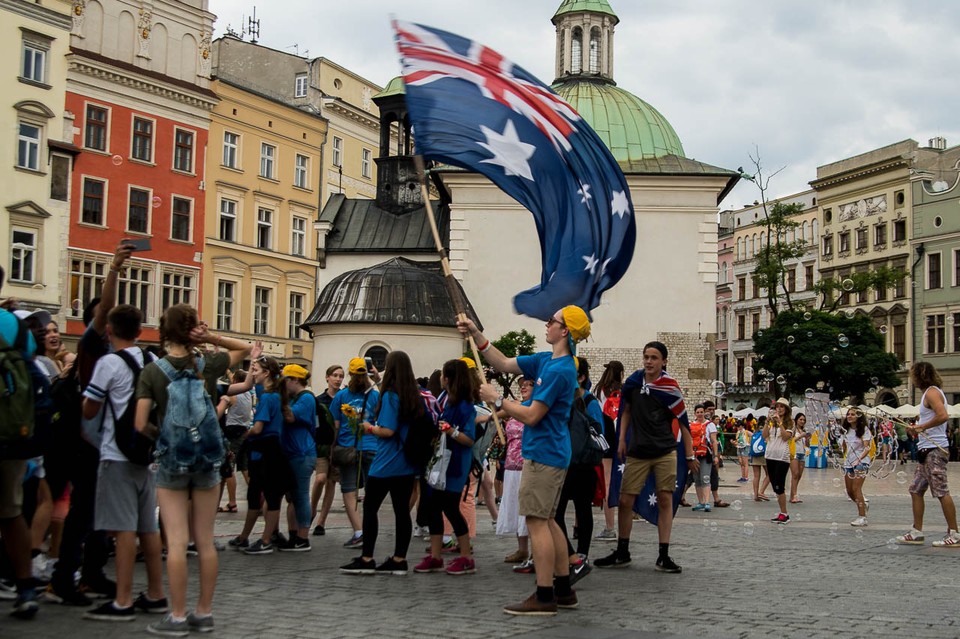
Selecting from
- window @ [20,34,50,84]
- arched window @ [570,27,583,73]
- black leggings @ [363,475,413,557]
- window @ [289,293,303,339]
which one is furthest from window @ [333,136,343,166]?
black leggings @ [363,475,413,557]

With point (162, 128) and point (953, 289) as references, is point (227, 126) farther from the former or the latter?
point (953, 289)

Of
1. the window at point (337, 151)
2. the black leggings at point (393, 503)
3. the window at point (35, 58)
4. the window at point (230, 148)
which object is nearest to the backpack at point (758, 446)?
the black leggings at point (393, 503)

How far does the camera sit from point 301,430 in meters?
11.3

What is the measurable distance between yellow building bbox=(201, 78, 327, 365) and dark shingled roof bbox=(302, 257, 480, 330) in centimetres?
1170

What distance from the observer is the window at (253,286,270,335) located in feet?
184

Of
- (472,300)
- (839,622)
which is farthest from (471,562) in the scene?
(472,300)

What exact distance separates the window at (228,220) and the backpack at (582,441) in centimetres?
4652

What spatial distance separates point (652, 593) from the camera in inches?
340

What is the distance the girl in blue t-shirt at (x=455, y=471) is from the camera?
979cm

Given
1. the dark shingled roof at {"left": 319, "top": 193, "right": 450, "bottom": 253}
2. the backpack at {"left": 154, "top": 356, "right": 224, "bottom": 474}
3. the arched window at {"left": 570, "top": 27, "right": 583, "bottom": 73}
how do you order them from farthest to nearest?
the arched window at {"left": 570, "top": 27, "right": 583, "bottom": 73}, the dark shingled roof at {"left": 319, "top": 193, "right": 450, "bottom": 253}, the backpack at {"left": 154, "top": 356, "right": 224, "bottom": 474}

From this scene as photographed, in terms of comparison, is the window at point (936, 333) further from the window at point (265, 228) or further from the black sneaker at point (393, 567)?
the black sneaker at point (393, 567)

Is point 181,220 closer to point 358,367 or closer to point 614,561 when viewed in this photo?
point 358,367

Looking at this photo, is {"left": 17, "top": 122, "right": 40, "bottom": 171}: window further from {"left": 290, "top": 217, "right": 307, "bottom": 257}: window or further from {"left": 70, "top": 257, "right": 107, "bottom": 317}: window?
{"left": 290, "top": 217, "right": 307, "bottom": 257}: window

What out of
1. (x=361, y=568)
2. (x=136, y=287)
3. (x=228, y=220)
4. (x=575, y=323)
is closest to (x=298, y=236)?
(x=228, y=220)
